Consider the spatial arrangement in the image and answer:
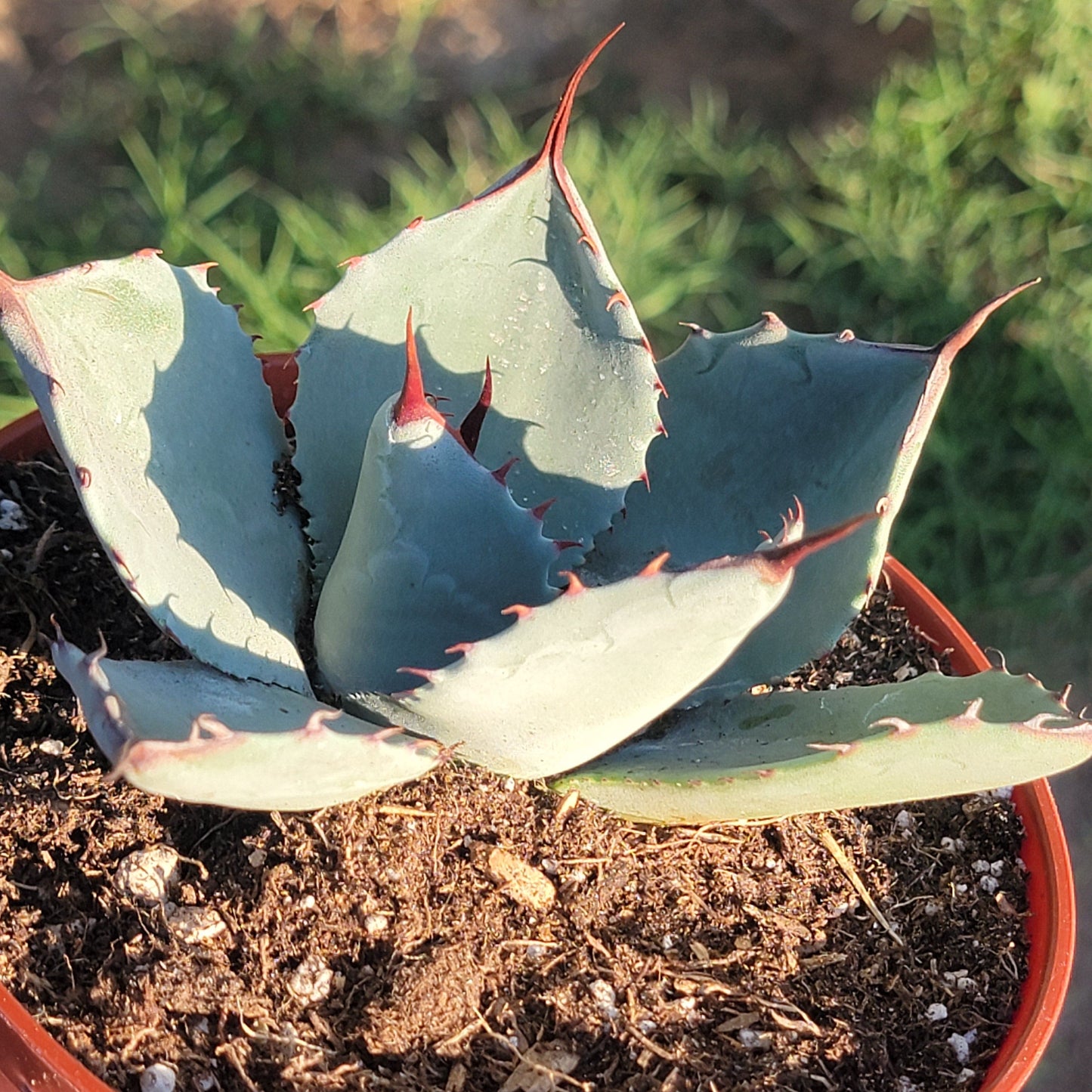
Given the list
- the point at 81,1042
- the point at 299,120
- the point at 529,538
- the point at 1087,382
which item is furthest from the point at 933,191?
the point at 81,1042

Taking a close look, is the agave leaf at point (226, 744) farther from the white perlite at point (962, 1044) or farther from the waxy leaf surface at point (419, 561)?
the white perlite at point (962, 1044)

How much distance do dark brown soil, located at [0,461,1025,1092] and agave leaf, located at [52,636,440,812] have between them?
0.54ft

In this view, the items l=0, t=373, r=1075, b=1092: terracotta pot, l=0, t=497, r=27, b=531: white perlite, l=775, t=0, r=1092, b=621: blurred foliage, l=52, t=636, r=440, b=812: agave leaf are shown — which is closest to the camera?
l=52, t=636, r=440, b=812: agave leaf

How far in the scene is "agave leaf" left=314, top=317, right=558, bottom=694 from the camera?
734 millimetres

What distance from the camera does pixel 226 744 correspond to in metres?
0.61

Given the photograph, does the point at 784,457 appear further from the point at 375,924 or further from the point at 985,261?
the point at 985,261

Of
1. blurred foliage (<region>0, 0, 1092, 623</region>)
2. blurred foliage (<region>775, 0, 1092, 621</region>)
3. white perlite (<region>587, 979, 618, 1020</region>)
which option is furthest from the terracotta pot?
blurred foliage (<region>775, 0, 1092, 621</region>)

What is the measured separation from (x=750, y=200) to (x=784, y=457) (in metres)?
1.54

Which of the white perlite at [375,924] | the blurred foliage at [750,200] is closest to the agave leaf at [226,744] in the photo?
the white perlite at [375,924]

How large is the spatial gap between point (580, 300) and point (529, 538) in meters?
0.18

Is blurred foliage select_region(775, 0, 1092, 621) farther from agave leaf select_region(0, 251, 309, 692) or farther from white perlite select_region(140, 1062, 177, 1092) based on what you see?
white perlite select_region(140, 1062, 177, 1092)

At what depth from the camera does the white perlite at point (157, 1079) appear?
751 millimetres

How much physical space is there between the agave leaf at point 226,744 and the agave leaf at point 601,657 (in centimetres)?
5

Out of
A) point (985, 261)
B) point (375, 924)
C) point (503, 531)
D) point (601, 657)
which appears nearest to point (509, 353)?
point (503, 531)
